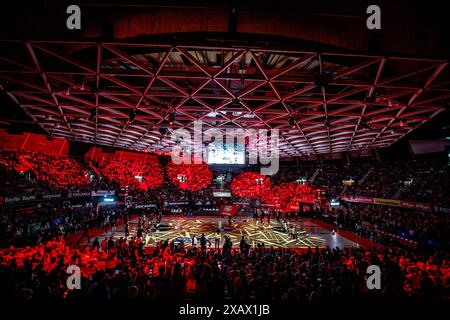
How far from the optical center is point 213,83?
11.7 meters

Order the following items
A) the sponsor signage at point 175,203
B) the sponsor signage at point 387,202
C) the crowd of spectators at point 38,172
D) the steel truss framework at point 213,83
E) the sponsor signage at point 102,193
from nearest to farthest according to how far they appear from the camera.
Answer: the steel truss framework at point 213,83
the crowd of spectators at point 38,172
the sponsor signage at point 387,202
the sponsor signage at point 102,193
the sponsor signage at point 175,203

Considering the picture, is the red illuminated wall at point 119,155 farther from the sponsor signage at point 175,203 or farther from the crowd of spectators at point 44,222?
the sponsor signage at point 175,203

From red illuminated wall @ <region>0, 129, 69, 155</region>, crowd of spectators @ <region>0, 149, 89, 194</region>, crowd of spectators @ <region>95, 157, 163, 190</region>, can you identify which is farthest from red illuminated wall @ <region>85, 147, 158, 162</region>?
red illuminated wall @ <region>0, 129, 69, 155</region>

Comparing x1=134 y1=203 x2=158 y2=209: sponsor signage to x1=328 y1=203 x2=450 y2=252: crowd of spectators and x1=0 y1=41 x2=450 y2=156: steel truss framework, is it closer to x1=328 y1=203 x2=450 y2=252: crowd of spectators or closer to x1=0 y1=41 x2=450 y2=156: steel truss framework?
x1=0 y1=41 x2=450 y2=156: steel truss framework

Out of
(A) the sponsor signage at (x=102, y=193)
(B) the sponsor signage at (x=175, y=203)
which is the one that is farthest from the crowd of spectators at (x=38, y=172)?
(B) the sponsor signage at (x=175, y=203)

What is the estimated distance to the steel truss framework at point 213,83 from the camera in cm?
821

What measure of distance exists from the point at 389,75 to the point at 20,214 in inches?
1339

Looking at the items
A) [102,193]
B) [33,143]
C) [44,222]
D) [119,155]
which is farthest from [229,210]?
[33,143]

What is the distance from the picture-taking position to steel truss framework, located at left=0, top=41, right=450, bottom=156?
821 cm

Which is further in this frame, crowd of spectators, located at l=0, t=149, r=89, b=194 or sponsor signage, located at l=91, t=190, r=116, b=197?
sponsor signage, located at l=91, t=190, r=116, b=197

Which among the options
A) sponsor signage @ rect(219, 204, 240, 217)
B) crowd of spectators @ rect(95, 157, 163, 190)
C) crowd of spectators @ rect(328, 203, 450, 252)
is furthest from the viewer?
crowd of spectators @ rect(95, 157, 163, 190)

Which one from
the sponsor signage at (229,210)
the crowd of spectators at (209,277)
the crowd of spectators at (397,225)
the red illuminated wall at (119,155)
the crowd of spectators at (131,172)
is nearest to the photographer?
the crowd of spectators at (209,277)
